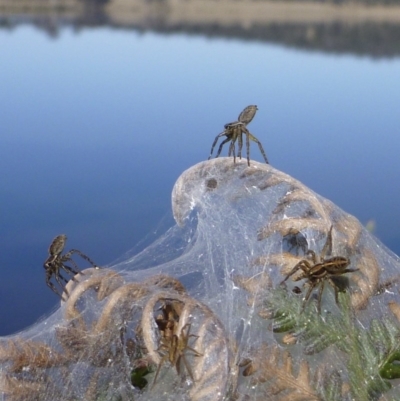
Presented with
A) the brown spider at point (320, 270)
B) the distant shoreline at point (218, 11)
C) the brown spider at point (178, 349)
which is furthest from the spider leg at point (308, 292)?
the distant shoreline at point (218, 11)

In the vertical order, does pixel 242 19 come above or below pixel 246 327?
below

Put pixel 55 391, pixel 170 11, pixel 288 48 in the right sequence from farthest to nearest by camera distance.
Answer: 1. pixel 170 11
2. pixel 288 48
3. pixel 55 391

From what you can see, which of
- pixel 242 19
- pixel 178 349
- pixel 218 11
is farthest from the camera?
pixel 242 19

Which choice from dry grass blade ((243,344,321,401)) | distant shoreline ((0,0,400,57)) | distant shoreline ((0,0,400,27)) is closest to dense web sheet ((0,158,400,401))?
dry grass blade ((243,344,321,401))

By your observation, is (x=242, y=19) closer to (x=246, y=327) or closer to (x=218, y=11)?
(x=218, y=11)

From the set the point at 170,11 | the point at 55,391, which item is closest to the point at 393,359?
the point at 55,391

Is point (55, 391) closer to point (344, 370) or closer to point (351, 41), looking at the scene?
point (344, 370)

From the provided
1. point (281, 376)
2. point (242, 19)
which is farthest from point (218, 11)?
point (281, 376)
